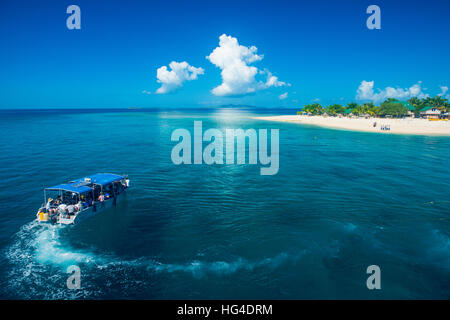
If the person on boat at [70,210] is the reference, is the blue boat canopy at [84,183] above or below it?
above

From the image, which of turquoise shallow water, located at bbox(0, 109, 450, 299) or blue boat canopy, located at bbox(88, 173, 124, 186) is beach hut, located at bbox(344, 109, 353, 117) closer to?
turquoise shallow water, located at bbox(0, 109, 450, 299)

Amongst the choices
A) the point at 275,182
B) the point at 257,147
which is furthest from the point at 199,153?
the point at 275,182

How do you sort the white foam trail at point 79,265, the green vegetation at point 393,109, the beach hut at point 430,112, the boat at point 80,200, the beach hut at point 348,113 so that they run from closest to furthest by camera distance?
the white foam trail at point 79,265 < the boat at point 80,200 < the green vegetation at point 393,109 < the beach hut at point 430,112 < the beach hut at point 348,113

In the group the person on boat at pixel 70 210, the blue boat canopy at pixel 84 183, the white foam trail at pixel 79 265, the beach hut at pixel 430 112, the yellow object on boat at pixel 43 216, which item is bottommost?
the white foam trail at pixel 79 265

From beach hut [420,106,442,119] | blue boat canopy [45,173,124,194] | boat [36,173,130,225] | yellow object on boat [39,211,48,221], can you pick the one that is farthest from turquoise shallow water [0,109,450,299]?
beach hut [420,106,442,119]

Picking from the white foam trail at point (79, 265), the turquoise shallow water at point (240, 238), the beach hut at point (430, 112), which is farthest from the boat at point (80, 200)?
the beach hut at point (430, 112)

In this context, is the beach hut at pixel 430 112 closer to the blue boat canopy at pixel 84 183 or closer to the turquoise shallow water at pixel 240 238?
the turquoise shallow water at pixel 240 238

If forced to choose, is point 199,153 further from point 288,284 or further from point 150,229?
point 288,284

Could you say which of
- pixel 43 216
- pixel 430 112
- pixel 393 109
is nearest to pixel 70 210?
pixel 43 216
